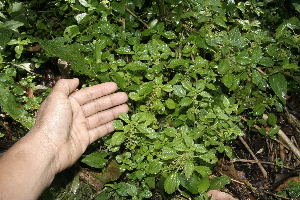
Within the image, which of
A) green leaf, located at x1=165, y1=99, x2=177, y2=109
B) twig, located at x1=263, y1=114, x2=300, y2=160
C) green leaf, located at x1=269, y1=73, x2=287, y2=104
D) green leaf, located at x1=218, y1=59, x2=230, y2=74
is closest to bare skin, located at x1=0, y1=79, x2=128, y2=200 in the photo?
green leaf, located at x1=165, y1=99, x2=177, y2=109

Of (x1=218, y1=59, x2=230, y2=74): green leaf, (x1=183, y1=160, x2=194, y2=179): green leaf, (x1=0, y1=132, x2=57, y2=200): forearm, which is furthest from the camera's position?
(x1=218, y1=59, x2=230, y2=74): green leaf

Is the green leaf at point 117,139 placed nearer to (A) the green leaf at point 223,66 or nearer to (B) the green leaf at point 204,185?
(B) the green leaf at point 204,185

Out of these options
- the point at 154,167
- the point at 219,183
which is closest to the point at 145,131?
the point at 154,167

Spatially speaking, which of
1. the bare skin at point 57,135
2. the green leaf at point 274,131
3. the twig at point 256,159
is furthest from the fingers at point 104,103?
the green leaf at point 274,131

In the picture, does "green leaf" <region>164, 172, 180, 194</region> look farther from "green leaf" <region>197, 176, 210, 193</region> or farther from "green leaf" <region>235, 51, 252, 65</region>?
"green leaf" <region>235, 51, 252, 65</region>

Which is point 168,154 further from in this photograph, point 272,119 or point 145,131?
point 272,119

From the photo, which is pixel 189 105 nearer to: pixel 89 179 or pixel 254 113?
pixel 254 113

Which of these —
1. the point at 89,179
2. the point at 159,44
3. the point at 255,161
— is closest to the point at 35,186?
the point at 89,179
